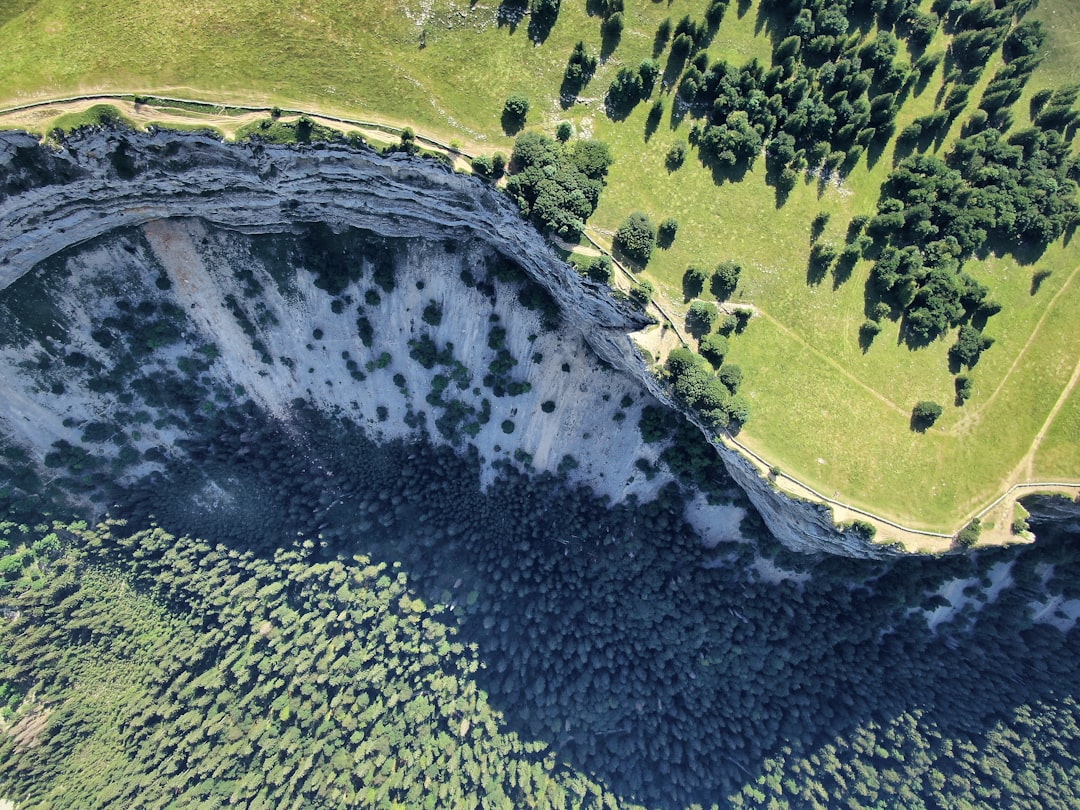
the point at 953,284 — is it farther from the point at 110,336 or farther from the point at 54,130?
the point at 110,336

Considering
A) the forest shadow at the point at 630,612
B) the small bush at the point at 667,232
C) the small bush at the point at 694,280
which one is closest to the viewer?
the small bush at the point at 667,232

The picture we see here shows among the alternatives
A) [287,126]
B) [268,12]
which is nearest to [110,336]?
[287,126]

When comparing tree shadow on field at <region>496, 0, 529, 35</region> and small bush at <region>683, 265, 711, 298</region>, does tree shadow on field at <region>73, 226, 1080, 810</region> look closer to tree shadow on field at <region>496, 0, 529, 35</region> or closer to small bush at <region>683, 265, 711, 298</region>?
small bush at <region>683, 265, 711, 298</region>

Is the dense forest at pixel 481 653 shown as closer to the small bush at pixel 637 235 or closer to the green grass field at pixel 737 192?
the green grass field at pixel 737 192

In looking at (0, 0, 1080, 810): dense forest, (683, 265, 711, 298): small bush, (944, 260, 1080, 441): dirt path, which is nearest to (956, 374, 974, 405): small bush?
(944, 260, 1080, 441): dirt path

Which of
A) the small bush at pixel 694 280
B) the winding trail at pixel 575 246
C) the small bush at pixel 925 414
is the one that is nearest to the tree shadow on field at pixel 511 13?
the winding trail at pixel 575 246

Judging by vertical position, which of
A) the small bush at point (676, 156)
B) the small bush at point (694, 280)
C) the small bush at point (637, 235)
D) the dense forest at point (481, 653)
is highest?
the small bush at point (676, 156)
